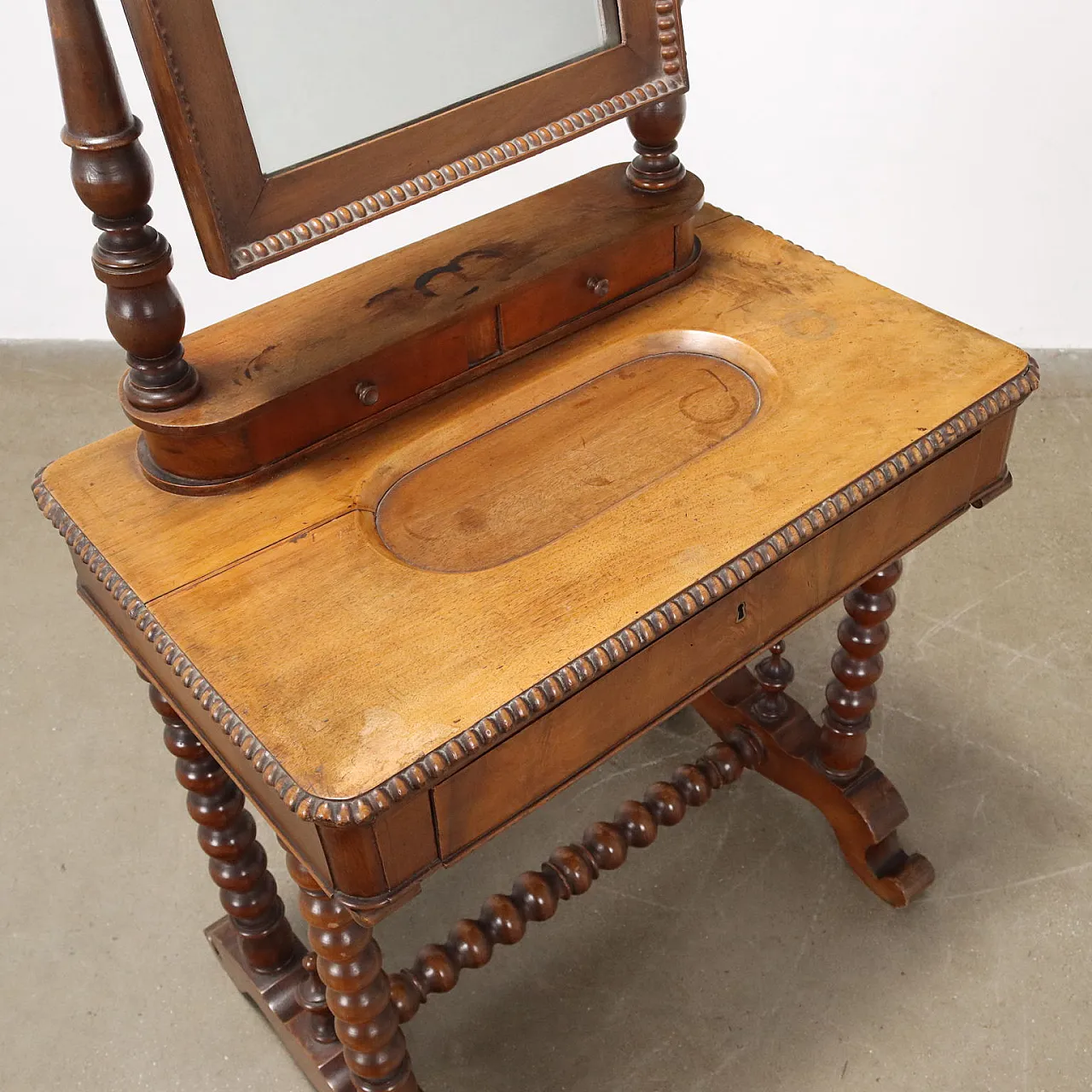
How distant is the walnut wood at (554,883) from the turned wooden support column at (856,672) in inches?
7.1

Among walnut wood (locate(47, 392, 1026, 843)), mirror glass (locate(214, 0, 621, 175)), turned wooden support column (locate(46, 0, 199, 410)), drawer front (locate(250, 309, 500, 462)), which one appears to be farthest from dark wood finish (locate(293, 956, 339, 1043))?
mirror glass (locate(214, 0, 621, 175))

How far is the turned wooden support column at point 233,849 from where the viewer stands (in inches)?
78.2

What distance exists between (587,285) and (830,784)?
997 millimetres

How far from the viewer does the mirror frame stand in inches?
58.2

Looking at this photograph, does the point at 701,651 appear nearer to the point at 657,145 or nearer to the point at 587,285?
the point at 587,285

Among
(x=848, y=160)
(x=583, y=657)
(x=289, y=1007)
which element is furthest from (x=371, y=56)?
(x=848, y=160)

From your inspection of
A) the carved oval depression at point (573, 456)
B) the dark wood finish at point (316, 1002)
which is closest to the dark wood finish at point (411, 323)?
the carved oval depression at point (573, 456)

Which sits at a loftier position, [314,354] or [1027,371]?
[314,354]

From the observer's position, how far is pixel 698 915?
8.02 ft

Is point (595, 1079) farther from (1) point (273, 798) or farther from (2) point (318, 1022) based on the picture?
(1) point (273, 798)

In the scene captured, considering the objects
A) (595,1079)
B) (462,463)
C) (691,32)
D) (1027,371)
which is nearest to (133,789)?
(595,1079)

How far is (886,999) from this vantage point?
90.4 inches

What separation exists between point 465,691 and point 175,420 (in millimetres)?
505

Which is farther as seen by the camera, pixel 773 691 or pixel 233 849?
pixel 773 691
